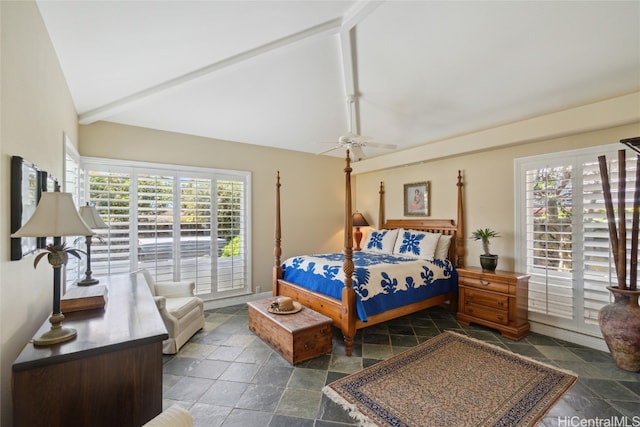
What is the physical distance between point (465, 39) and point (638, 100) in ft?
6.18

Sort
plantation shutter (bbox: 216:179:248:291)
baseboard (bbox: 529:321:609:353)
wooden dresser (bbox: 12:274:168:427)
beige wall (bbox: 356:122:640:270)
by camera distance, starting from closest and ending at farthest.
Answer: wooden dresser (bbox: 12:274:168:427) → baseboard (bbox: 529:321:609:353) → beige wall (bbox: 356:122:640:270) → plantation shutter (bbox: 216:179:248:291)

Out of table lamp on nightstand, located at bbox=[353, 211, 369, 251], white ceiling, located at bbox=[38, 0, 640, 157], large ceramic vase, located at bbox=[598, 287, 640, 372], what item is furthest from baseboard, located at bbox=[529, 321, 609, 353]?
table lamp on nightstand, located at bbox=[353, 211, 369, 251]

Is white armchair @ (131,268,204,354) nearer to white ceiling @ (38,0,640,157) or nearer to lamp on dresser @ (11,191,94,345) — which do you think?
lamp on dresser @ (11,191,94,345)

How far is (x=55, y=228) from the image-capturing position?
1.29m

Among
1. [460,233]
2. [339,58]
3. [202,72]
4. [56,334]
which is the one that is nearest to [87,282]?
[56,334]

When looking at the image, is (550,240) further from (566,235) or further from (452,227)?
(452,227)

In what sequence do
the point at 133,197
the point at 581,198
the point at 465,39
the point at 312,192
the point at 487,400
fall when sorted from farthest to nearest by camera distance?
the point at 312,192 < the point at 133,197 < the point at 581,198 < the point at 465,39 < the point at 487,400

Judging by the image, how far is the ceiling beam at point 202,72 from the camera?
8.23ft

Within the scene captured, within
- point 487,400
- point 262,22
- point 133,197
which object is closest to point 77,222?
point 262,22

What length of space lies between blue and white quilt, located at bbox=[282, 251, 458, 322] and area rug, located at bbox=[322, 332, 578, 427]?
59 centimetres

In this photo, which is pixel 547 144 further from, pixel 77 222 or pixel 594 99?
pixel 77 222

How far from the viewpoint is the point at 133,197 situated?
149 inches

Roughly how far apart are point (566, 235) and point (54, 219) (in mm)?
4653

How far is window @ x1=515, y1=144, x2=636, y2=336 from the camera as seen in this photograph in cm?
308
